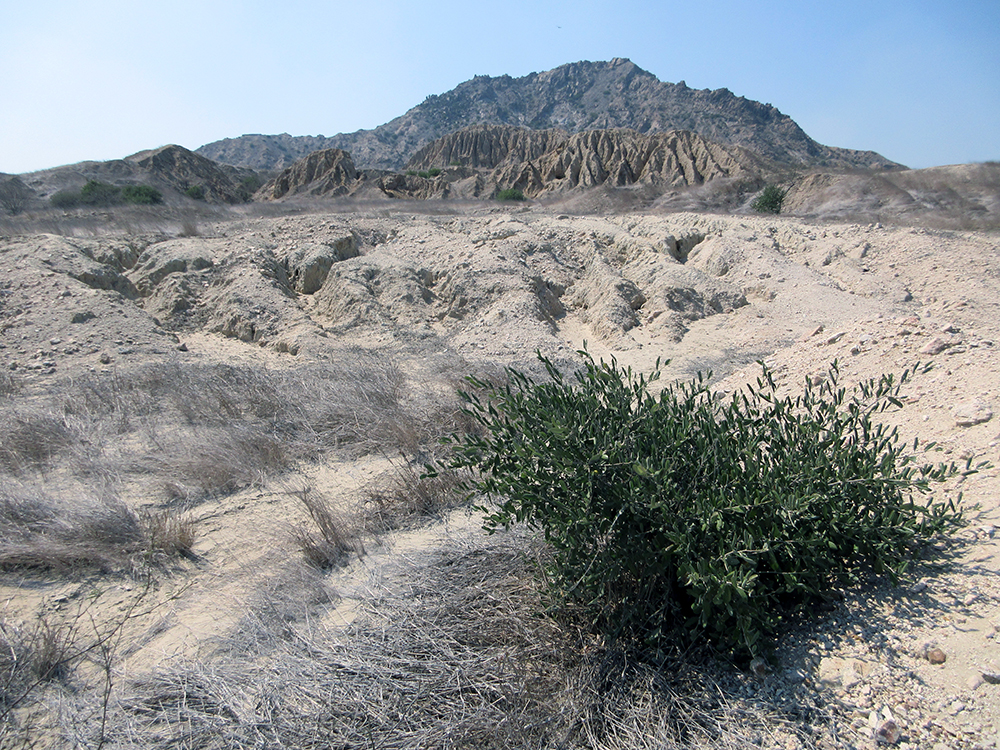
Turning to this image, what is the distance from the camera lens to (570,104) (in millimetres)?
98500

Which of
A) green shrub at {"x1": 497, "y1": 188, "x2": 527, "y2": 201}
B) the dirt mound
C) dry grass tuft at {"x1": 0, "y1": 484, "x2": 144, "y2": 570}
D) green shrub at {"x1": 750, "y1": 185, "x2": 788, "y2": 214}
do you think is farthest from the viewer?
green shrub at {"x1": 497, "y1": 188, "x2": 527, "y2": 201}

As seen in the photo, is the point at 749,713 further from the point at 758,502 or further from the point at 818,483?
the point at 818,483

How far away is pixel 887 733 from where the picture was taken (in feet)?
5.79

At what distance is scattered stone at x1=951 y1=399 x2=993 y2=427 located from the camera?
10.1ft

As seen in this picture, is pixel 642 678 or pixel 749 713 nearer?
pixel 749 713

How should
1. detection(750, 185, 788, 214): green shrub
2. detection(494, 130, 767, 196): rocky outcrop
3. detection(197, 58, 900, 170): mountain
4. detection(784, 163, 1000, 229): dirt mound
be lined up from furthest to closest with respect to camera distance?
1. detection(197, 58, 900, 170): mountain
2. detection(494, 130, 767, 196): rocky outcrop
3. detection(750, 185, 788, 214): green shrub
4. detection(784, 163, 1000, 229): dirt mound

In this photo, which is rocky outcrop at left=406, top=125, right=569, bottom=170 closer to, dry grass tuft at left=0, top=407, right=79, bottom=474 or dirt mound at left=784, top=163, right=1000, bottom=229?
dirt mound at left=784, top=163, right=1000, bottom=229

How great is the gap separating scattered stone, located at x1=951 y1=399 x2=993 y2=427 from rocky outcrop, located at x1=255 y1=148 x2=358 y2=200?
40916mm

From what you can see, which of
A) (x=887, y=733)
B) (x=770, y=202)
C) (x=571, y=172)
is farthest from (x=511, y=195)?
(x=887, y=733)

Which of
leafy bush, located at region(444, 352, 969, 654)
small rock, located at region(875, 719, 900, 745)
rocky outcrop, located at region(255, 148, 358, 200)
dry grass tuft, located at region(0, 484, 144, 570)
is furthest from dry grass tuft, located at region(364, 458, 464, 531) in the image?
rocky outcrop, located at region(255, 148, 358, 200)

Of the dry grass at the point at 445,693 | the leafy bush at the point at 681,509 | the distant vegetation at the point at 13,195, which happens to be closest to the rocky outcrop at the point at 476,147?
the distant vegetation at the point at 13,195

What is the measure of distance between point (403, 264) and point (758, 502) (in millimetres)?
10733

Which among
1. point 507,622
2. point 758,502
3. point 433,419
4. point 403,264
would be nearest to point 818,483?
point 758,502

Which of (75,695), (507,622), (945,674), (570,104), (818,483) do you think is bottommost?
(75,695)
